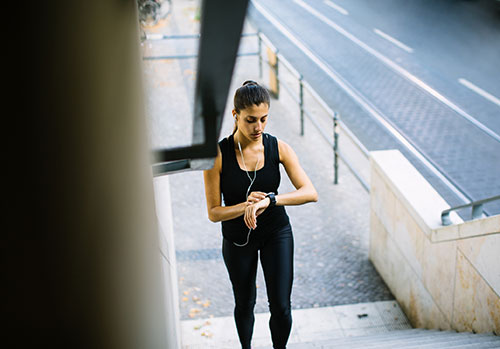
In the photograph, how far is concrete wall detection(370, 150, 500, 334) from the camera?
365cm

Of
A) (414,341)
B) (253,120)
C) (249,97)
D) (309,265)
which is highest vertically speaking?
(249,97)

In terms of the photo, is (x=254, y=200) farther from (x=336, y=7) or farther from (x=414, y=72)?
(x=336, y=7)

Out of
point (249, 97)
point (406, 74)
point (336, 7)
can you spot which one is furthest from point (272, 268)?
point (336, 7)

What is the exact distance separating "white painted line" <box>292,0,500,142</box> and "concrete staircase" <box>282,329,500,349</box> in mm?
5180

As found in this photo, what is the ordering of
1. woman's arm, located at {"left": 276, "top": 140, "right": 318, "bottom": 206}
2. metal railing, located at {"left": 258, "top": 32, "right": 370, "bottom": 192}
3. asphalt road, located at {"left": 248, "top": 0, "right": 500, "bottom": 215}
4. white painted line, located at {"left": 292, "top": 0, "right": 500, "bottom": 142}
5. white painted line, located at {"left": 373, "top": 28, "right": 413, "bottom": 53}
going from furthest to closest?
white painted line, located at {"left": 373, "top": 28, "right": 413, "bottom": 53}, white painted line, located at {"left": 292, "top": 0, "right": 500, "bottom": 142}, asphalt road, located at {"left": 248, "top": 0, "right": 500, "bottom": 215}, metal railing, located at {"left": 258, "top": 32, "right": 370, "bottom": 192}, woman's arm, located at {"left": 276, "top": 140, "right": 318, "bottom": 206}

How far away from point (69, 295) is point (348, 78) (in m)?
10.9

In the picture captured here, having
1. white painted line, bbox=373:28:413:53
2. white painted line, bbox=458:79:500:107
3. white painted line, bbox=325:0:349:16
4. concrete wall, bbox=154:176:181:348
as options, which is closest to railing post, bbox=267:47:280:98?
white painted line, bbox=458:79:500:107

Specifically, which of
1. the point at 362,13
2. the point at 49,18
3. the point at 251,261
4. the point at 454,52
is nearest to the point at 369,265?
the point at 251,261

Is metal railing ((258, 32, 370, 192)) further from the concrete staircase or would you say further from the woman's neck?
the woman's neck

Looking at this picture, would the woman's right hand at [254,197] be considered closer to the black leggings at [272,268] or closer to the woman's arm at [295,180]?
the woman's arm at [295,180]

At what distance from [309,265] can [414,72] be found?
7.16 m

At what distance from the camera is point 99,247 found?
3.55ft

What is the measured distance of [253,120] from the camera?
2.90 m

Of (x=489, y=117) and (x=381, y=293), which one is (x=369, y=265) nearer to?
(x=381, y=293)
